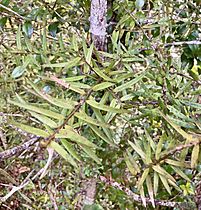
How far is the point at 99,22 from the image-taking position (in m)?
0.39

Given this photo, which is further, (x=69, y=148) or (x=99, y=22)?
(x=99, y=22)

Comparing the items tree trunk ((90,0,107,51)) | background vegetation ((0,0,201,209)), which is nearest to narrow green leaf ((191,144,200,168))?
background vegetation ((0,0,201,209))

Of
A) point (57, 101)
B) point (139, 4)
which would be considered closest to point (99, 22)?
point (139, 4)

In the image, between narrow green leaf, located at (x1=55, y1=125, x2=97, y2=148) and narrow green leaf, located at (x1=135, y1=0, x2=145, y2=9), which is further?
narrow green leaf, located at (x1=135, y1=0, x2=145, y2=9)

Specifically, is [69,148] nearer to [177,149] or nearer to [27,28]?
[177,149]

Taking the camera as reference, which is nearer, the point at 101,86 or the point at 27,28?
the point at 101,86

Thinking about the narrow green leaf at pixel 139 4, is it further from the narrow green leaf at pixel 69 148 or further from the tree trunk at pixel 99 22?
the narrow green leaf at pixel 69 148

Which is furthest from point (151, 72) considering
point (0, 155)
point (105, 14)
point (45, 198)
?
point (45, 198)

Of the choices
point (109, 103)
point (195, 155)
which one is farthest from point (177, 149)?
point (109, 103)

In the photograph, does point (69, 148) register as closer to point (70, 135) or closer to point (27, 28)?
point (70, 135)

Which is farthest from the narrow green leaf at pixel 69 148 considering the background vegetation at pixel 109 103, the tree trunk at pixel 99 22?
the tree trunk at pixel 99 22

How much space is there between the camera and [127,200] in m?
0.52

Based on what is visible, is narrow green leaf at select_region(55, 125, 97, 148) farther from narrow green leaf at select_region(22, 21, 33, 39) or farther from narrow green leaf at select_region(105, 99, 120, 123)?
narrow green leaf at select_region(22, 21, 33, 39)

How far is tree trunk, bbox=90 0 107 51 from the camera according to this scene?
1.26 feet
